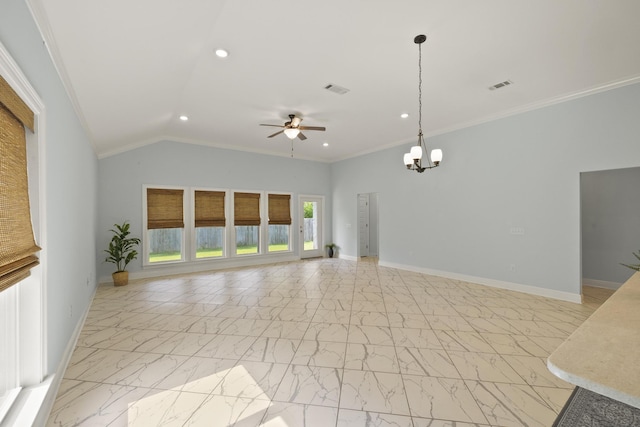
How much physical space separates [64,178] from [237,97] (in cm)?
256

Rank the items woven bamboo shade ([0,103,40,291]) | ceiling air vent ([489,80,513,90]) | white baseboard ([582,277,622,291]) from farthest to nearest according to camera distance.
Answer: white baseboard ([582,277,622,291]), ceiling air vent ([489,80,513,90]), woven bamboo shade ([0,103,40,291])

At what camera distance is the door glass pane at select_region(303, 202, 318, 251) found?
29.3 feet

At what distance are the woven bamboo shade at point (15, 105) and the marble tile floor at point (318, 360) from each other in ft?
6.68

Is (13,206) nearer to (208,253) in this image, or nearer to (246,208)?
(208,253)

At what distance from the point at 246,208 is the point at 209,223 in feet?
3.55

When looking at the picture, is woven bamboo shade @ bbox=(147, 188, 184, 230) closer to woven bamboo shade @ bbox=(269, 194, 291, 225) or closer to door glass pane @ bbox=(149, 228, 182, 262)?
door glass pane @ bbox=(149, 228, 182, 262)

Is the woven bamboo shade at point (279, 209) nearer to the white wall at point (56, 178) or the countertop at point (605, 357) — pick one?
the white wall at point (56, 178)

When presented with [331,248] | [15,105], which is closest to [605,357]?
[15,105]

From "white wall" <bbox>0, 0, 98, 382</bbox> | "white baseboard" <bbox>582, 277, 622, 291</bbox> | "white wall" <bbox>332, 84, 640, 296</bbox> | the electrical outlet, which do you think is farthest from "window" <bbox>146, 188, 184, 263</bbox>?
"white baseboard" <bbox>582, 277, 622, 291</bbox>

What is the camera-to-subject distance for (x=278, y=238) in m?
8.34

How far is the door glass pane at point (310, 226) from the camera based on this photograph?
8945mm

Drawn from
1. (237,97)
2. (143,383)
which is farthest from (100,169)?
(143,383)

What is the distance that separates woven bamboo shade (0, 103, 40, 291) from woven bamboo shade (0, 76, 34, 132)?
3 centimetres

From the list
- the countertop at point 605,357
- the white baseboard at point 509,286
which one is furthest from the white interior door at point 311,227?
the countertop at point 605,357
